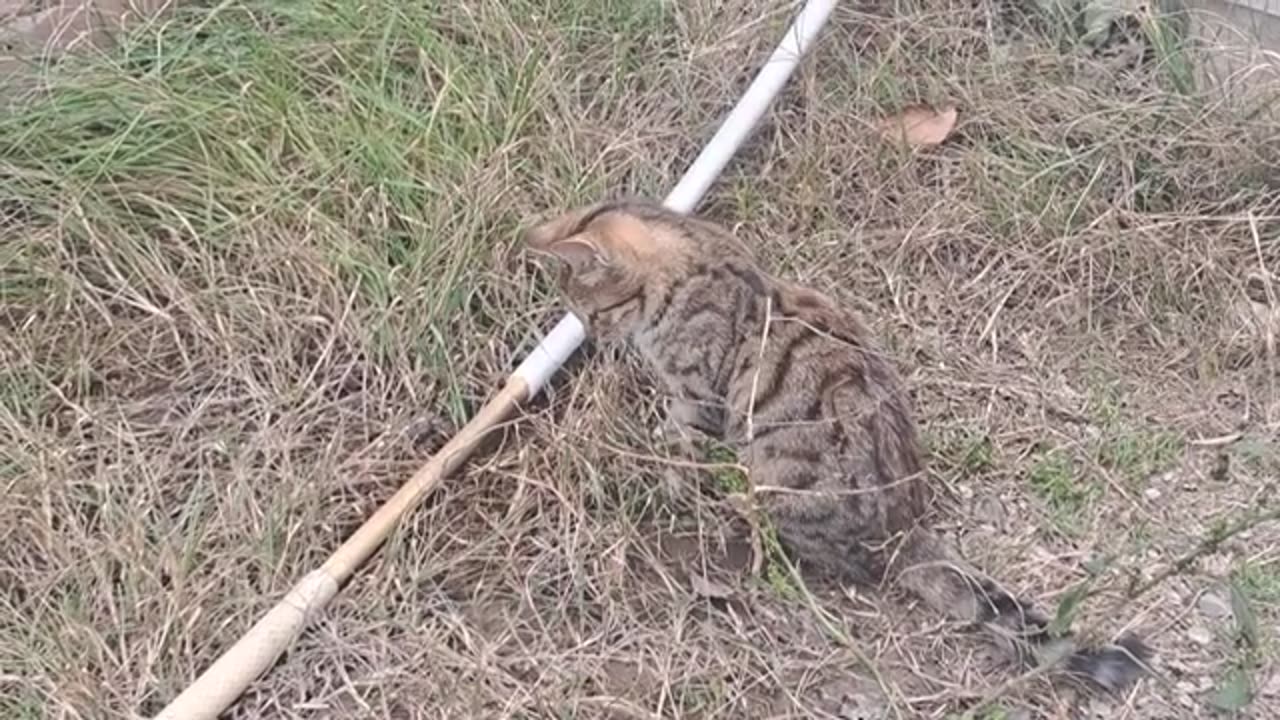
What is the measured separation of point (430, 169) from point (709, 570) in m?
1.02

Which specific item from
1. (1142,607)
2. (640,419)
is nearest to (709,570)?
(640,419)

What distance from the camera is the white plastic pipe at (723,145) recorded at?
3.26 meters

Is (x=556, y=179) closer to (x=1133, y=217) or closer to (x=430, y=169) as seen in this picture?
(x=430, y=169)

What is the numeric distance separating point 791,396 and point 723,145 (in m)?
0.89

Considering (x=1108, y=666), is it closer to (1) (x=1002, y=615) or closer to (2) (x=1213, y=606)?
(1) (x=1002, y=615)

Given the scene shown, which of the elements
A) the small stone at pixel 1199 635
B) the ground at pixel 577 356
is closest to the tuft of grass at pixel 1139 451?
the ground at pixel 577 356

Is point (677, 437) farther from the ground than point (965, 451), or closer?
farther from the ground

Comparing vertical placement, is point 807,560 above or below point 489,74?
below

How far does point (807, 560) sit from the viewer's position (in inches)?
120

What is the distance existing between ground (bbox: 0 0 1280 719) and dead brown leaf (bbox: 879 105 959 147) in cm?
3

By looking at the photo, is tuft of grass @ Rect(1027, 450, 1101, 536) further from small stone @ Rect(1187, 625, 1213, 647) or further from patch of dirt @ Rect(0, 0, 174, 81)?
patch of dirt @ Rect(0, 0, 174, 81)

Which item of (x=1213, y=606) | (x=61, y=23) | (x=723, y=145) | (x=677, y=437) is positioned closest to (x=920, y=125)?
(x=723, y=145)

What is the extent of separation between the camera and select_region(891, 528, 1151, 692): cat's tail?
2822 mm

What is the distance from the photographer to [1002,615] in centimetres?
292
